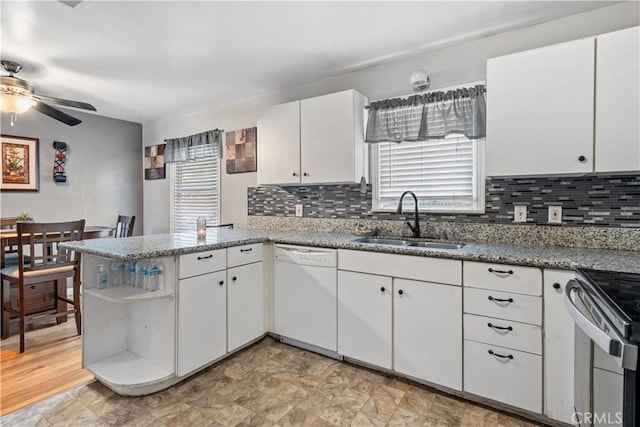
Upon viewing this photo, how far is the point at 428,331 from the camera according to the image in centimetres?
196

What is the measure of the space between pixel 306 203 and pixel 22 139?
327cm

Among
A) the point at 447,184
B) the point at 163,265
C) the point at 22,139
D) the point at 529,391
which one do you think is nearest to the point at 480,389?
the point at 529,391

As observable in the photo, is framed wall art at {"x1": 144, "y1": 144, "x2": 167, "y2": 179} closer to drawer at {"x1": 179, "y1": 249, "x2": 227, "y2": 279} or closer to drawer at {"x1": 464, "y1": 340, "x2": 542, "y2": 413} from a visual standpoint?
drawer at {"x1": 179, "y1": 249, "x2": 227, "y2": 279}

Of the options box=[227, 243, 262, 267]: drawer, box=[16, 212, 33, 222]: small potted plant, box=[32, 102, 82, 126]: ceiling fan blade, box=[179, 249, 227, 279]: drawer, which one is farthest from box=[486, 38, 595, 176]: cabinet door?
box=[16, 212, 33, 222]: small potted plant

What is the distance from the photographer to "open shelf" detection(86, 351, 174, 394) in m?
1.94

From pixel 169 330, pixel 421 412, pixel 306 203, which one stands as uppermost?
pixel 306 203

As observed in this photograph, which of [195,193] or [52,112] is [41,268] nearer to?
[52,112]

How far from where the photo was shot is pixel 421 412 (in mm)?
1810

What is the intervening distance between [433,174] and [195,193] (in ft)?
9.65

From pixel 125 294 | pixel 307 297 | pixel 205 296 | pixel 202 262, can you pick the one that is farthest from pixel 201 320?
pixel 307 297

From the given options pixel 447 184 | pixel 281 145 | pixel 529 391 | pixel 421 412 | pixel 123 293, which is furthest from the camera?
pixel 281 145

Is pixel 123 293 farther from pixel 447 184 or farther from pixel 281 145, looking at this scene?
pixel 447 184

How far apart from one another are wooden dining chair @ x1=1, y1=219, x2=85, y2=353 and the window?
102 inches

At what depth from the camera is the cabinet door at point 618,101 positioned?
64.4 inches
